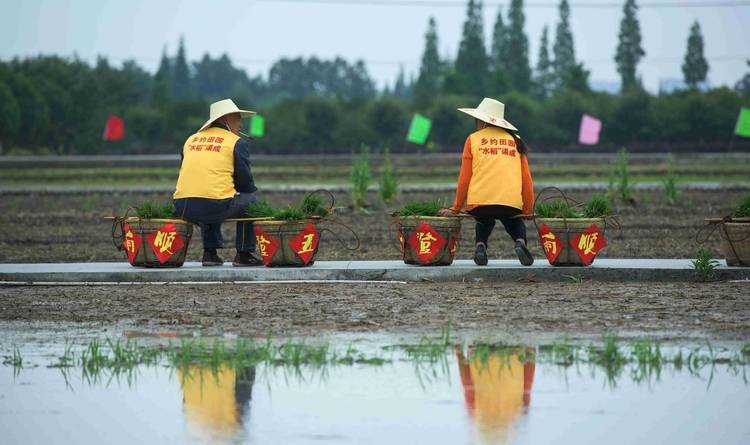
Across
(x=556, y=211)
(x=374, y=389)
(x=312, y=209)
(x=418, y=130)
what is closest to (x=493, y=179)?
(x=556, y=211)

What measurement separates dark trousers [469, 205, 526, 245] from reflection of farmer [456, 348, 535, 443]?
5.13 meters

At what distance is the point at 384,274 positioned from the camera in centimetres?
1416

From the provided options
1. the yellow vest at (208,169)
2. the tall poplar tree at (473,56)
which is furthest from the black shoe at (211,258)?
the tall poplar tree at (473,56)

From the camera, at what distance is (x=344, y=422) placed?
23.8 ft

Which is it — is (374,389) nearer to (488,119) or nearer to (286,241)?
(286,241)

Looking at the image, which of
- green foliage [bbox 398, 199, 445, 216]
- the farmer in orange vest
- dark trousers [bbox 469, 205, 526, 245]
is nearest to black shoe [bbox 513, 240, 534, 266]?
the farmer in orange vest

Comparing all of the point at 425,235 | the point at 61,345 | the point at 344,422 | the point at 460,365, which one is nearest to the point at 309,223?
the point at 425,235

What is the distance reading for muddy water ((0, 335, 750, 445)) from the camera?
6.96 m

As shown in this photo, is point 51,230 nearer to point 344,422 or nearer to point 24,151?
point 344,422

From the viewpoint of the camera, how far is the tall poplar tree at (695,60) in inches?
4188

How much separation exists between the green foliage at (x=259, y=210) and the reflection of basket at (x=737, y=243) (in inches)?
176

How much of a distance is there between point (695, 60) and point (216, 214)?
96.3m

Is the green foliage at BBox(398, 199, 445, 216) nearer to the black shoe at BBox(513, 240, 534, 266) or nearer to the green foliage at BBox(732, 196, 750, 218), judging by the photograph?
the black shoe at BBox(513, 240, 534, 266)

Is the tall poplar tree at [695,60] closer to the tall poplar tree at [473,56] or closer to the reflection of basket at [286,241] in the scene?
the tall poplar tree at [473,56]
